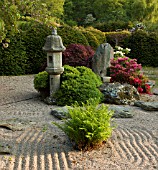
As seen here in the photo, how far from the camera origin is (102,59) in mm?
11008

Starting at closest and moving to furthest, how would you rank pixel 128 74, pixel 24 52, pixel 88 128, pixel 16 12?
pixel 88 128 → pixel 16 12 → pixel 128 74 → pixel 24 52

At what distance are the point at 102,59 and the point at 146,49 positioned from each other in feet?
27.3

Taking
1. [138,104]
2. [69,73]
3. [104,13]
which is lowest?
[138,104]

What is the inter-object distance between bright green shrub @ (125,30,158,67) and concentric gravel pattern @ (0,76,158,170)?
11903 mm

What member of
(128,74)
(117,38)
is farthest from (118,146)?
(117,38)

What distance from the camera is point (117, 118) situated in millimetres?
6918

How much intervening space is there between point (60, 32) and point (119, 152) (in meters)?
10.8

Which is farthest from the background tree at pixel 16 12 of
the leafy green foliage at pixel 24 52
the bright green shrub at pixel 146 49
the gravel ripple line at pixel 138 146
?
the bright green shrub at pixel 146 49

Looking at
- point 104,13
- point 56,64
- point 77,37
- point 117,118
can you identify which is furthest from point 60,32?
point 104,13

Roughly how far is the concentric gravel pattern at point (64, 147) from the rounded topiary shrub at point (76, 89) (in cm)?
110

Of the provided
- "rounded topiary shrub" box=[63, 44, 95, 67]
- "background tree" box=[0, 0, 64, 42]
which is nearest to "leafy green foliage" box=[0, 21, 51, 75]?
"rounded topiary shrub" box=[63, 44, 95, 67]

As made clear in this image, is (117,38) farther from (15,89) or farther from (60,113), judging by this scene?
(60,113)

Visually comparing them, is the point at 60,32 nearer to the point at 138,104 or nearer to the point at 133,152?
the point at 138,104

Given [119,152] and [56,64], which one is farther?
[56,64]
